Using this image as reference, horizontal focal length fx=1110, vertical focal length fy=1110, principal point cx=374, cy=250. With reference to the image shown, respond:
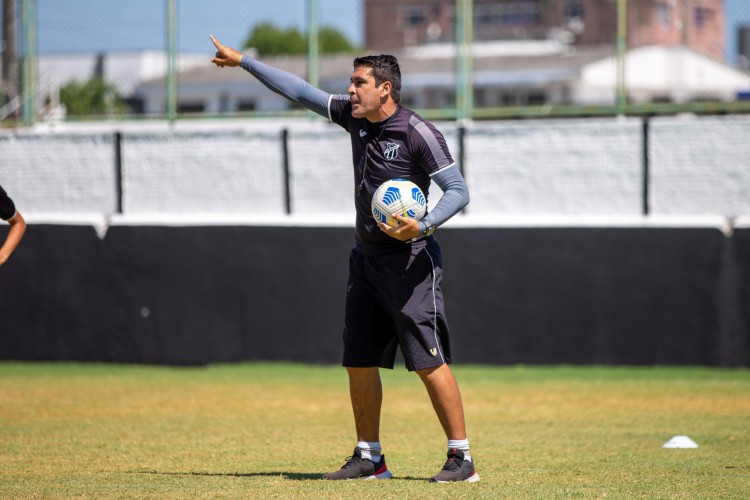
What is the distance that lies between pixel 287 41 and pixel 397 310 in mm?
12690

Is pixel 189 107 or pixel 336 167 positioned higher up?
pixel 189 107

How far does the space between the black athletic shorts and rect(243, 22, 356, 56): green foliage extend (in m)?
9.37

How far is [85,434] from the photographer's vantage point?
7.96 m

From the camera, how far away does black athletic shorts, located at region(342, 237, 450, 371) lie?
19.2 feet

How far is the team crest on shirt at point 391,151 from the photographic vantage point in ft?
19.2

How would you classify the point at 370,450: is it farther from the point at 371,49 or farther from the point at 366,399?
the point at 371,49

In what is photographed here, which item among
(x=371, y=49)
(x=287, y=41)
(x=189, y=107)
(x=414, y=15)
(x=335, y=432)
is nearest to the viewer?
(x=335, y=432)

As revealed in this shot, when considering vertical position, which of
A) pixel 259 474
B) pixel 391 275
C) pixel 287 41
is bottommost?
pixel 259 474

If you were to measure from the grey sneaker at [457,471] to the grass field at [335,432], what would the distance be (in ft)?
0.30

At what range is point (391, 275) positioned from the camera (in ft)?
19.4

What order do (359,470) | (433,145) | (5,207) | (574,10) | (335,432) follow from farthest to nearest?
(574,10)
(335,432)
(5,207)
(359,470)
(433,145)

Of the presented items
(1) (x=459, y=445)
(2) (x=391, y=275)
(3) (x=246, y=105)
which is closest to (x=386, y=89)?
(2) (x=391, y=275)

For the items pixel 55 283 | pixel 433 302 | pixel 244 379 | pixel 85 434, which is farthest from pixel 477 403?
pixel 55 283

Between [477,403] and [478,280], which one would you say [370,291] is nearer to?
[477,403]
